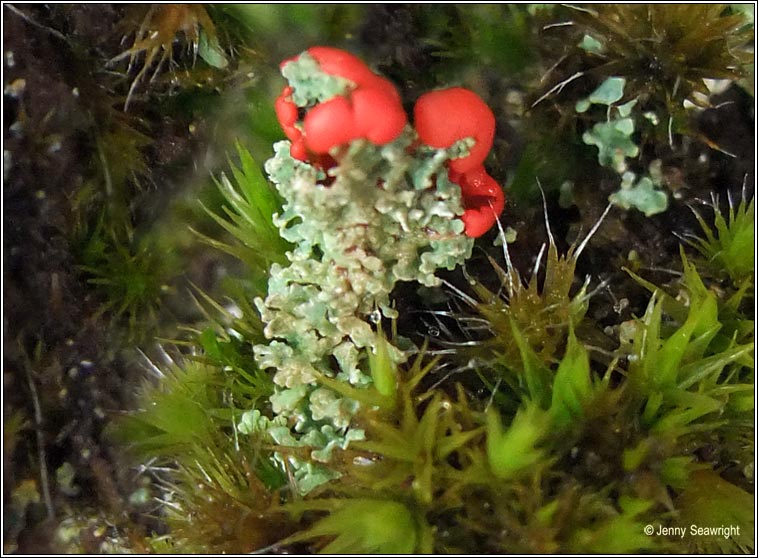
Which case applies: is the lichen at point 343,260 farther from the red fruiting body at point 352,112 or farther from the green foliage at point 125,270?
the green foliage at point 125,270

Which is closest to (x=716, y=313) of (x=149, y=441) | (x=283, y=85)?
(x=283, y=85)

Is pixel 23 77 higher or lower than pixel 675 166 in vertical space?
higher

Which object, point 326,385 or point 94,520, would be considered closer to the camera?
point 326,385

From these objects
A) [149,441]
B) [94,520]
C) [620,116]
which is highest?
[620,116]

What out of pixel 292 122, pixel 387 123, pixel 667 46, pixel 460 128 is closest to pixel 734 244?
pixel 667 46

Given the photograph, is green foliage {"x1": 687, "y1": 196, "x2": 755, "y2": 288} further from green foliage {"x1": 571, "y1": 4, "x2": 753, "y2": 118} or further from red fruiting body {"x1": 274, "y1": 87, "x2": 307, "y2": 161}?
red fruiting body {"x1": 274, "y1": 87, "x2": 307, "y2": 161}

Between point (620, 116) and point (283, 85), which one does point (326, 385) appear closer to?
point (283, 85)
